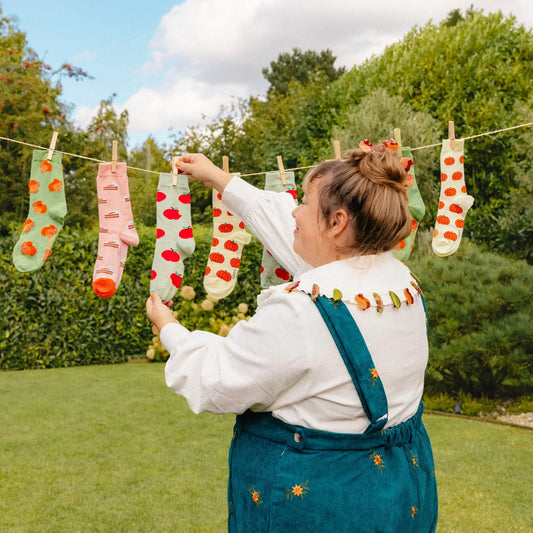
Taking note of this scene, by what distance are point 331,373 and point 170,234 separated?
177 centimetres

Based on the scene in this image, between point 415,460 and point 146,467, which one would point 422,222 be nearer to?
point 146,467

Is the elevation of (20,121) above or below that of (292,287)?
above

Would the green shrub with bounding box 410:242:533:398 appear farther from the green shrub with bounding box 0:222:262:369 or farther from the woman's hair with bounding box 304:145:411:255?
the woman's hair with bounding box 304:145:411:255

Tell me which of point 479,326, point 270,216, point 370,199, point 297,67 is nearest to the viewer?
point 370,199

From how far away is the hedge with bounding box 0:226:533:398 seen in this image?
5.32 m

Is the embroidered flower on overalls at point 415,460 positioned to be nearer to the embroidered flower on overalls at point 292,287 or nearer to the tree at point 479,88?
the embroidered flower on overalls at point 292,287

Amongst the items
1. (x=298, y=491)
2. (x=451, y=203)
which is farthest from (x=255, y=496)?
(x=451, y=203)

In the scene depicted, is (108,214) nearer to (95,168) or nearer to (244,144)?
(95,168)

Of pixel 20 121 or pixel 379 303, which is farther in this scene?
pixel 20 121

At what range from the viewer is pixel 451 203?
3.22m

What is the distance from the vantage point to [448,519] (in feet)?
11.4

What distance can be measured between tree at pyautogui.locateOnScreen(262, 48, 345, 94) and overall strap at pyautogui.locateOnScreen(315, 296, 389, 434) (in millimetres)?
23716

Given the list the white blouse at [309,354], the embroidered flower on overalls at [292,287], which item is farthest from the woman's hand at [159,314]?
the embroidered flower on overalls at [292,287]

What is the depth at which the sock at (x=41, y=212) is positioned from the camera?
2840 mm
